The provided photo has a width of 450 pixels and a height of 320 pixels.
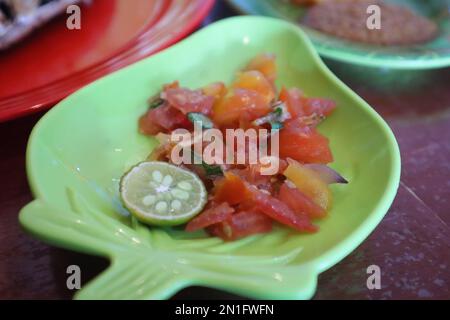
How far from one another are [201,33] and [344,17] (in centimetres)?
71

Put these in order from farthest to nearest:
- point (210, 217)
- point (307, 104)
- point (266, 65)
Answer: point (266, 65), point (307, 104), point (210, 217)

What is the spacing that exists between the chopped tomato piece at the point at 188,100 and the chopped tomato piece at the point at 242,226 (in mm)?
378

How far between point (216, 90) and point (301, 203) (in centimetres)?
48

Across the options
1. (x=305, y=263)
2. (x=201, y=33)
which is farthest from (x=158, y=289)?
(x=201, y=33)

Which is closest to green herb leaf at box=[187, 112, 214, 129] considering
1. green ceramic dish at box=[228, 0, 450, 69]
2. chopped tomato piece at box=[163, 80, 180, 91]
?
A: chopped tomato piece at box=[163, 80, 180, 91]

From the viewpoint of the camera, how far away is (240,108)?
134 cm

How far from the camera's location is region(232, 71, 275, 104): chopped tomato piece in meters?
1.43

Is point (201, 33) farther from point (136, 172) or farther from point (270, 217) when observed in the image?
point (270, 217)

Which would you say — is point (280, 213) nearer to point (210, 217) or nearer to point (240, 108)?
point (210, 217)

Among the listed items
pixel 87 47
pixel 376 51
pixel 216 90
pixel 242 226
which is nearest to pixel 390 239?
pixel 242 226

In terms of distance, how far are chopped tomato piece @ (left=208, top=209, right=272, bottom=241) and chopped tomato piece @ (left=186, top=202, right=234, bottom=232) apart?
1 cm

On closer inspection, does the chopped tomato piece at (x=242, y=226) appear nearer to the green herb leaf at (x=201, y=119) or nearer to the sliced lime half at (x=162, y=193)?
the sliced lime half at (x=162, y=193)

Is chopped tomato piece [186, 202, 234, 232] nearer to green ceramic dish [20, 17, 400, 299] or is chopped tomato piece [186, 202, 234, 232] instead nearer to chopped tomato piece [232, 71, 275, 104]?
green ceramic dish [20, 17, 400, 299]

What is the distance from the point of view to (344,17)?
79.3 inches
